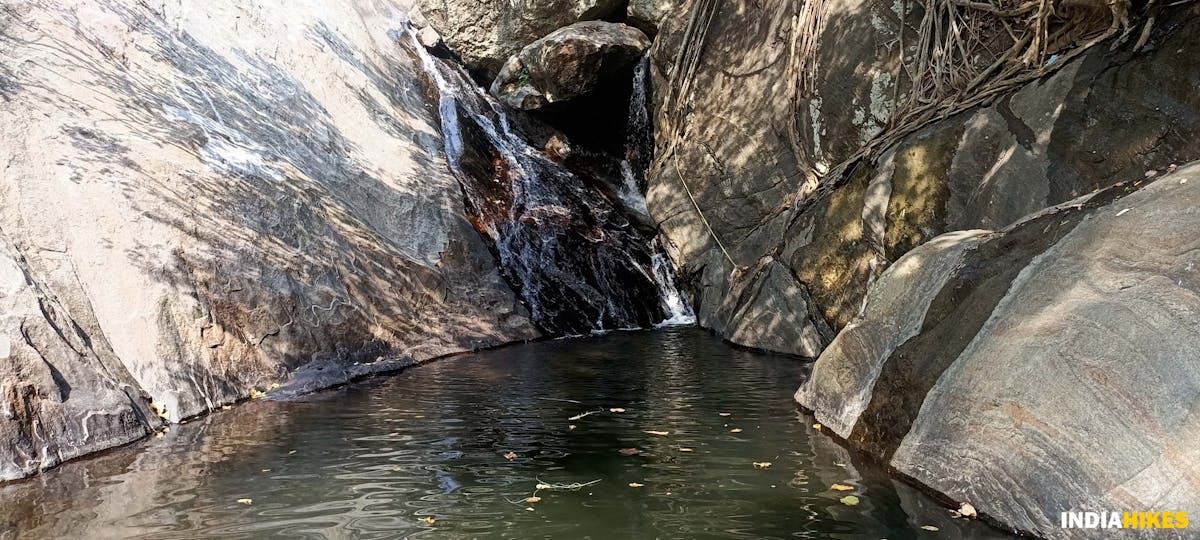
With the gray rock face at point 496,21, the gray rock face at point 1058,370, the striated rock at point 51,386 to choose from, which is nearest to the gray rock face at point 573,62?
the gray rock face at point 496,21

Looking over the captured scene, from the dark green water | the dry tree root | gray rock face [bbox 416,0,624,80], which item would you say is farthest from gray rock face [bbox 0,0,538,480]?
the dry tree root

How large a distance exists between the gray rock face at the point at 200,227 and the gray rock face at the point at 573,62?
9.02 ft

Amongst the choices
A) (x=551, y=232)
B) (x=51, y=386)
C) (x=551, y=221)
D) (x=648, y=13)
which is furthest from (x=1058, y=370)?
(x=648, y=13)

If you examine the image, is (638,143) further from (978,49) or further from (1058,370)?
(1058,370)

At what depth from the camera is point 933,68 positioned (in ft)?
30.0

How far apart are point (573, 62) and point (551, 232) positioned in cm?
345

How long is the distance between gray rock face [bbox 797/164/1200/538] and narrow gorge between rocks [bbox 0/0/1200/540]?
0.02 m

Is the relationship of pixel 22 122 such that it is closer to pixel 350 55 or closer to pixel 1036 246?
pixel 350 55

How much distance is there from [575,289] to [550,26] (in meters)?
6.47

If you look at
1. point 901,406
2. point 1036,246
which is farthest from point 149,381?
point 1036,246

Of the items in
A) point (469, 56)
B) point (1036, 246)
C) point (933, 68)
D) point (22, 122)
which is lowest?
point (1036, 246)

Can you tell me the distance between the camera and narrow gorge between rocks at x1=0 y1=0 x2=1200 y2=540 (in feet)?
14.1

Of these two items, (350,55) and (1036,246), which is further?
(350,55)

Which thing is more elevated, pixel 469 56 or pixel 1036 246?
pixel 469 56
